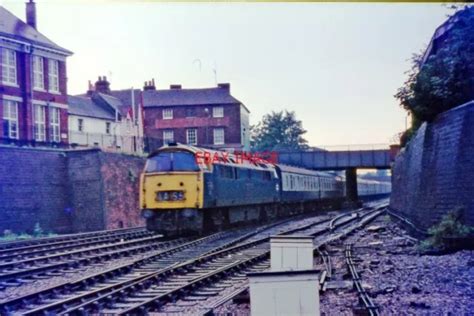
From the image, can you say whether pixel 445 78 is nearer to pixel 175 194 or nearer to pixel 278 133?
pixel 278 133

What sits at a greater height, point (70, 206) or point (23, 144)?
point (23, 144)

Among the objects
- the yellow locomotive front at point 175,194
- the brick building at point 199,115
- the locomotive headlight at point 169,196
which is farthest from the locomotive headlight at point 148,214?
the brick building at point 199,115

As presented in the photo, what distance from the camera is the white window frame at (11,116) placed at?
8.25 m

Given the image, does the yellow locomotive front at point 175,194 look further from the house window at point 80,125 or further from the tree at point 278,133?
the tree at point 278,133

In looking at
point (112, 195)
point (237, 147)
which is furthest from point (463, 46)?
point (112, 195)

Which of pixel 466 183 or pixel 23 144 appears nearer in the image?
pixel 466 183

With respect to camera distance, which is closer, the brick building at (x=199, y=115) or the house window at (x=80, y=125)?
the brick building at (x=199, y=115)

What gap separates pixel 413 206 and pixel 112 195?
27.7ft

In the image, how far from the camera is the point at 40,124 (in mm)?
11492

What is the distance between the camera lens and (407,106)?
10.5 metres

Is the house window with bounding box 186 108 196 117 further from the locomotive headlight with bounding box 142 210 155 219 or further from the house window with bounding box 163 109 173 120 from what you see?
the locomotive headlight with bounding box 142 210 155 219

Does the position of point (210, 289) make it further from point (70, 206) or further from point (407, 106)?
point (70, 206)

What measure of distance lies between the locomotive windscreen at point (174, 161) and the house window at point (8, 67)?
182 inches

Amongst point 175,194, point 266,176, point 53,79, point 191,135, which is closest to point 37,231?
point 175,194
